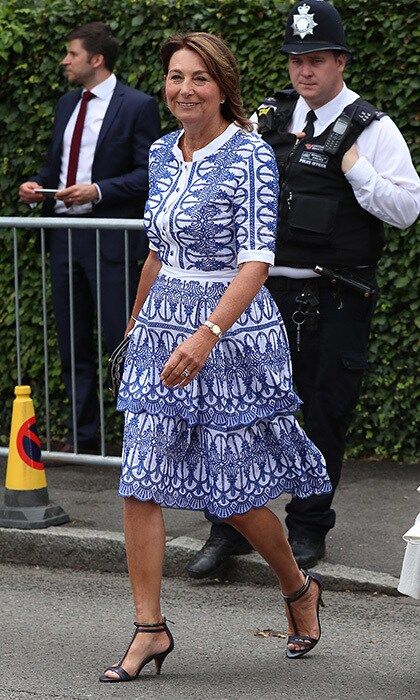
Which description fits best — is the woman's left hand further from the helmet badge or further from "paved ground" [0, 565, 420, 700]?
the helmet badge

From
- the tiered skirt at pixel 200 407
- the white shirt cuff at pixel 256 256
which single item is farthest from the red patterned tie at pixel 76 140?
the white shirt cuff at pixel 256 256

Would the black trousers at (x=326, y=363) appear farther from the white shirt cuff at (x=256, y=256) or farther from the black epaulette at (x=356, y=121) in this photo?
the white shirt cuff at (x=256, y=256)

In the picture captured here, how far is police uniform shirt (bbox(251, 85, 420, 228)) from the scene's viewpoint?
544cm

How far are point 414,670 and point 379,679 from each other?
0.16 m

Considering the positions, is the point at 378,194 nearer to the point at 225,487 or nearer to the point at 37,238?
the point at 225,487

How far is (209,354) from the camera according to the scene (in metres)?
4.58

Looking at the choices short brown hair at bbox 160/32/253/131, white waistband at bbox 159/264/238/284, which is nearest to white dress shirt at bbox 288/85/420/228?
short brown hair at bbox 160/32/253/131

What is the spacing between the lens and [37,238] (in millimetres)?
8047

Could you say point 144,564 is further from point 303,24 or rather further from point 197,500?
point 303,24

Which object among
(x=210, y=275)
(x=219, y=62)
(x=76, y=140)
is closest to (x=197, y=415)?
(x=210, y=275)

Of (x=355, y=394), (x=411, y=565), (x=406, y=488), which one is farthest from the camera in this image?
(x=406, y=488)

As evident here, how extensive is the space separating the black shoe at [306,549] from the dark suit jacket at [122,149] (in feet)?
6.76

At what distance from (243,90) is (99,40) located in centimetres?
74

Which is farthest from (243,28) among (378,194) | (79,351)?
(378,194)
